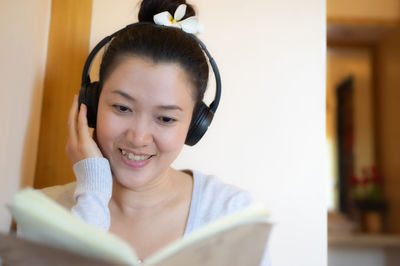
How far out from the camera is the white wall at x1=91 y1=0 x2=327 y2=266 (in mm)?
1186

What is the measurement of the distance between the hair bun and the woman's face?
0.17 meters

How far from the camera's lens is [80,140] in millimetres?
934

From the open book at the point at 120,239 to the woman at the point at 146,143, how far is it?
0.95ft

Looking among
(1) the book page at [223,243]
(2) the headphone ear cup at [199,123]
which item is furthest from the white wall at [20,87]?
(1) the book page at [223,243]

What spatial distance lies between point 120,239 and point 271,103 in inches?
31.7

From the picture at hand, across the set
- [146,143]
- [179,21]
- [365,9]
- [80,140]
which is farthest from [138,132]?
[365,9]

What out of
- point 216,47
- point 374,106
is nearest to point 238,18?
point 216,47

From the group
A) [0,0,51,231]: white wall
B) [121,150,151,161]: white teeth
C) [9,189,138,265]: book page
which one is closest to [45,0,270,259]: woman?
[121,150,151,161]: white teeth

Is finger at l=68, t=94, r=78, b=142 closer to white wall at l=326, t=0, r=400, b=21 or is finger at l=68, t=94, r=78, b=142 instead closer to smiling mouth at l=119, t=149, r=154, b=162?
smiling mouth at l=119, t=149, r=154, b=162

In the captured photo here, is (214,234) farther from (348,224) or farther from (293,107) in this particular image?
(348,224)

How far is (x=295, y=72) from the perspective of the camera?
120cm

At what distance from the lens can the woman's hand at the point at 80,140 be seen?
907mm

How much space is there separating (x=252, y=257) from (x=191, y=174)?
0.54 m

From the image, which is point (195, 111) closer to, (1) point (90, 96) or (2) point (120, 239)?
(1) point (90, 96)
